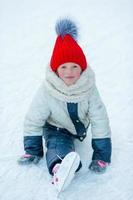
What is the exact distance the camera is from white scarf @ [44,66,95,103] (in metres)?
1.52

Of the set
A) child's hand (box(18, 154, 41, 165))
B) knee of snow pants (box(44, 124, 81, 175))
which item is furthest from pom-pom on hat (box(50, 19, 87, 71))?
child's hand (box(18, 154, 41, 165))

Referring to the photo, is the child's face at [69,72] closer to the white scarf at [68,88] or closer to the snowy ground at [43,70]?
the white scarf at [68,88]

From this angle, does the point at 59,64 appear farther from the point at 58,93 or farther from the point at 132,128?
the point at 132,128

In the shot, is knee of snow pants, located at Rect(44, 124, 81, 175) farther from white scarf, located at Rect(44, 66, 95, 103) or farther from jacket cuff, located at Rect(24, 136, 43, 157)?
white scarf, located at Rect(44, 66, 95, 103)

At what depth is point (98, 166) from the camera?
154 cm

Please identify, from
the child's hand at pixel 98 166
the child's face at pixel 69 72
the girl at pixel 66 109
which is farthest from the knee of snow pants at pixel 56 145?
the child's face at pixel 69 72

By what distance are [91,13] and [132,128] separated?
262 cm

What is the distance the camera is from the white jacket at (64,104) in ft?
5.01

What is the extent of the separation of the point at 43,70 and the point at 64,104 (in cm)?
122

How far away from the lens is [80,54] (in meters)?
1.51

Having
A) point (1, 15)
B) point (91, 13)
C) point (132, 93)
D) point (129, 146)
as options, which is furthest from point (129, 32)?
point (129, 146)

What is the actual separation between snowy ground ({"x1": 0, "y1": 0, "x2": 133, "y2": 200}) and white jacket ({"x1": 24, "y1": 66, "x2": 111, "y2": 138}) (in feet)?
0.52

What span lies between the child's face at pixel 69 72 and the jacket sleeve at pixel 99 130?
10 cm

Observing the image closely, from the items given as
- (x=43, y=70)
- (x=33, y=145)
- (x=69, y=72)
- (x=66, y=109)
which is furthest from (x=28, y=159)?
(x=43, y=70)
